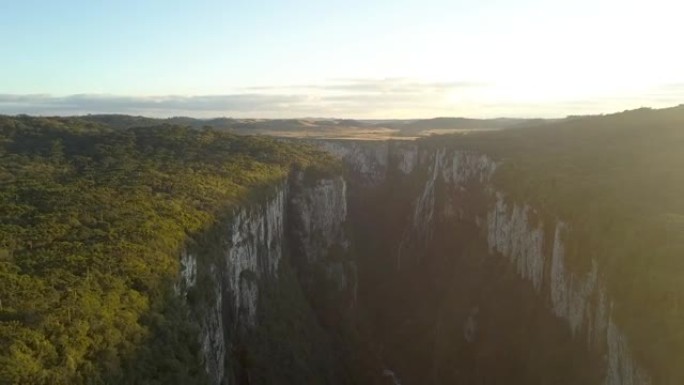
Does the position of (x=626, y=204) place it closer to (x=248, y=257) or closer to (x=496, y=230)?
(x=496, y=230)

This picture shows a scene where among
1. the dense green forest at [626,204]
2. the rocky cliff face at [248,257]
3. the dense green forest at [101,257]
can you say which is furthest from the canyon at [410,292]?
the dense green forest at [101,257]

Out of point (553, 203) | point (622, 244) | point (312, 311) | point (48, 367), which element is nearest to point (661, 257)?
point (622, 244)

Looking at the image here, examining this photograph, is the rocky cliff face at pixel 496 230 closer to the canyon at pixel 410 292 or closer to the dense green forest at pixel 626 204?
the canyon at pixel 410 292

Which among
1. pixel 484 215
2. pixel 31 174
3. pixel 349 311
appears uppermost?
pixel 31 174

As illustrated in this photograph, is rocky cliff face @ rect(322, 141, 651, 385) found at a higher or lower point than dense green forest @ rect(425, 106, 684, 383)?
lower

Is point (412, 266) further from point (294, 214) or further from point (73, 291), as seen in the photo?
point (73, 291)

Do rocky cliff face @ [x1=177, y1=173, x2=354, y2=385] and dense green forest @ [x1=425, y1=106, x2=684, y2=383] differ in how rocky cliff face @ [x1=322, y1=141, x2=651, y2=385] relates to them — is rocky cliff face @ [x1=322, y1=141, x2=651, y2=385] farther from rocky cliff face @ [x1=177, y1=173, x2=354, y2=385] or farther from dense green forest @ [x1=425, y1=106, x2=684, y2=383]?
rocky cliff face @ [x1=177, y1=173, x2=354, y2=385]

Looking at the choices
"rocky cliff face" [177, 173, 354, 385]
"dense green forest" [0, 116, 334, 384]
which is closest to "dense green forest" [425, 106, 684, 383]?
"rocky cliff face" [177, 173, 354, 385]
